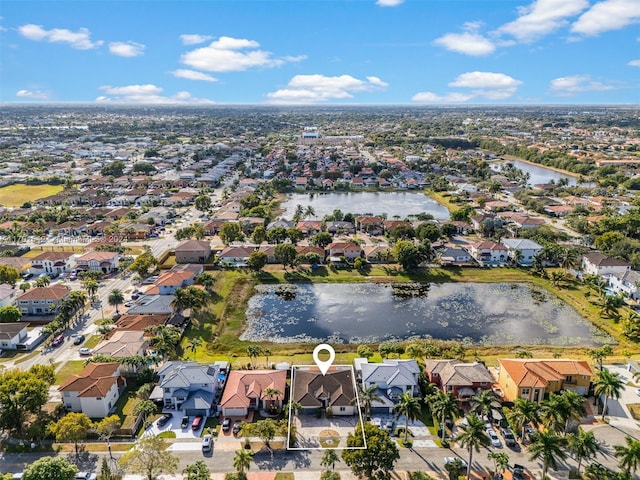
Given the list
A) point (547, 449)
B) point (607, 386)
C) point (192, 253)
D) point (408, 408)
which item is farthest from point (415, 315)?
point (192, 253)

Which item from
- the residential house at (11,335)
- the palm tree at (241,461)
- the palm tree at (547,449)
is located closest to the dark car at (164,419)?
the palm tree at (241,461)

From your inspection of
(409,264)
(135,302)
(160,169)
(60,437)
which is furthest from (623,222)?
(160,169)

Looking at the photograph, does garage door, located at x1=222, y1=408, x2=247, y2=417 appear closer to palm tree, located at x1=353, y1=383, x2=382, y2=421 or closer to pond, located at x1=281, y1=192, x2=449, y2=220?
palm tree, located at x1=353, y1=383, x2=382, y2=421

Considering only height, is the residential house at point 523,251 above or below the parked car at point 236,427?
above

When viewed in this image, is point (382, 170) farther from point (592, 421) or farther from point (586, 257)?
point (592, 421)

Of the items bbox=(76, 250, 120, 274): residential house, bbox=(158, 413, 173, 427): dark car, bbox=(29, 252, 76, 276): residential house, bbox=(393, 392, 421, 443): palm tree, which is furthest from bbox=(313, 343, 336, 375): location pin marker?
bbox=(29, 252, 76, 276): residential house

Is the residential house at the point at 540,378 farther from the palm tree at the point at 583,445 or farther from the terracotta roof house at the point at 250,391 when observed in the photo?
the terracotta roof house at the point at 250,391
